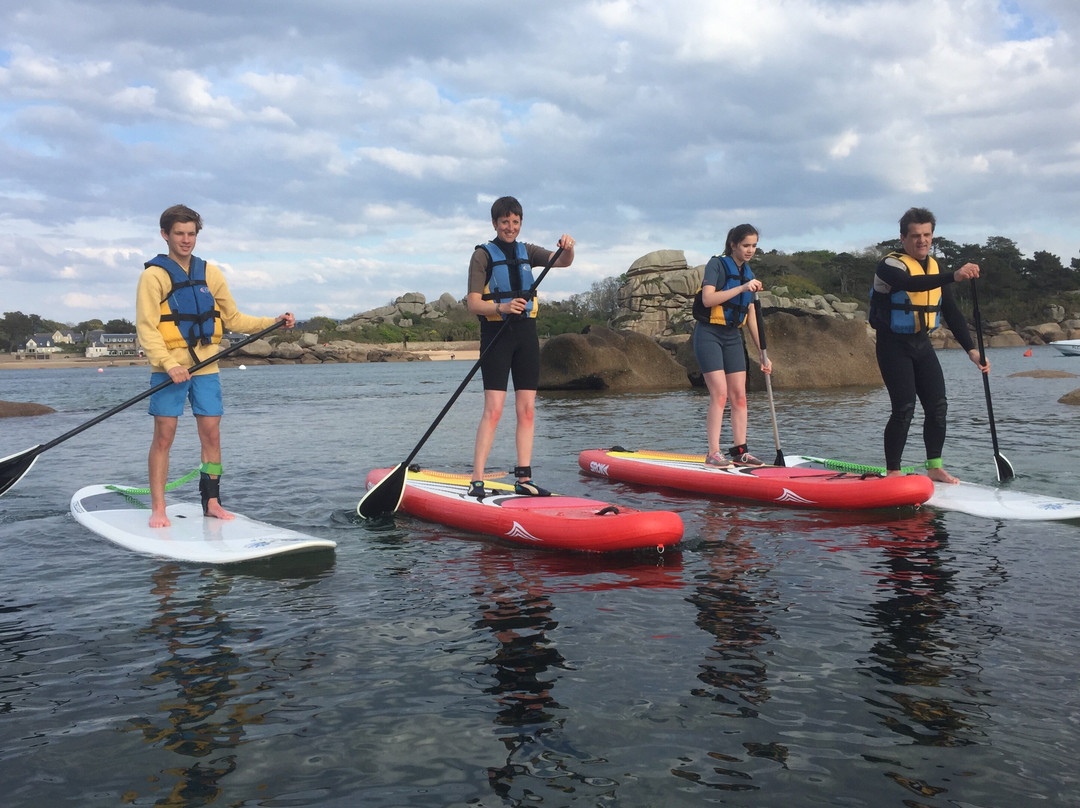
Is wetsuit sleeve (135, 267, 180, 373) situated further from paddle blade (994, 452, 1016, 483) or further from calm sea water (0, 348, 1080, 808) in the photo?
paddle blade (994, 452, 1016, 483)

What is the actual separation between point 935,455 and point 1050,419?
25.0 feet

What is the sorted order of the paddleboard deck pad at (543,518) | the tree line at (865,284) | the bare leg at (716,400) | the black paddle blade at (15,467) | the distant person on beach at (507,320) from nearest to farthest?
the paddleboard deck pad at (543,518)
the black paddle blade at (15,467)
the distant person on beach at (507,320)
the bare leg at (716,400)
the tree line at (865,284)

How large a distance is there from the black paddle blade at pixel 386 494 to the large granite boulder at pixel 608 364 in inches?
732

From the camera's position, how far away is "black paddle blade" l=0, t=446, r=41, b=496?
6613 millimetres

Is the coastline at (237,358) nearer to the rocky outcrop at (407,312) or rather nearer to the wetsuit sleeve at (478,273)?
the rocky outcrop at (407,312)

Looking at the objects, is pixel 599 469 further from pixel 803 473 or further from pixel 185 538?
pixel 185 538

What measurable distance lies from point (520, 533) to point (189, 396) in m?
2.83

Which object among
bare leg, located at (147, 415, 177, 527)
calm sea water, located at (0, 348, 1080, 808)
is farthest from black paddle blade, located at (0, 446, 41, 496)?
bare leg, located at (147, 415, 177, 527)

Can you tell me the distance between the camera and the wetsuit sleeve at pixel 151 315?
20.0ft

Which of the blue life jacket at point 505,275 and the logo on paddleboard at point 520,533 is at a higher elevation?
the blue life jacket at point 505,275

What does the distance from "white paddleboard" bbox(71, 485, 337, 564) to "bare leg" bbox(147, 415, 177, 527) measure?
0.10m

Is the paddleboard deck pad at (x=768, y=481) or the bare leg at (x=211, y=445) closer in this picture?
the bare leg at (x=211, y=445)

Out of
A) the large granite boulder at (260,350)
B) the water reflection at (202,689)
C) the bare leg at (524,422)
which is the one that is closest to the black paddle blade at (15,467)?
the water reflection at (202,689)

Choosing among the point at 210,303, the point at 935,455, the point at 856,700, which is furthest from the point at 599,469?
the point at 856,700
